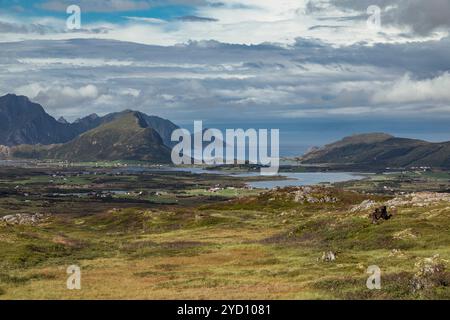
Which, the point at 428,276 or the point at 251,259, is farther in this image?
the point at 251,259

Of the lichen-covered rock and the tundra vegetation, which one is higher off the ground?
the lichen-covered rock

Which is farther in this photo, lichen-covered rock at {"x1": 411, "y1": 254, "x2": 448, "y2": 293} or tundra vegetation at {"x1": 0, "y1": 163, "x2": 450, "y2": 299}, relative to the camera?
tundra vegetation at {"x1": 0, "y1": 163, "x2": 450, "y2": 299}

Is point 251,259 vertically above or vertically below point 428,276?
below

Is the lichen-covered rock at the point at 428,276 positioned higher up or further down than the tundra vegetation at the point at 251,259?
higher up

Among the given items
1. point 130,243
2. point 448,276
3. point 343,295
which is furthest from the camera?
point 130,243

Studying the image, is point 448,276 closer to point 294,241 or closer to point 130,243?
point 294,241

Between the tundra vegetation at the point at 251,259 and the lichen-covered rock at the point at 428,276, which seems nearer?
the lichen-covered rock at the point at 428,276

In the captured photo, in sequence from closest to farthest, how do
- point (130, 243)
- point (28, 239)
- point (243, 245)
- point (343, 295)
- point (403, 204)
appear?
point (343, 295), point (243, 245), point (28, 239), point (130, 243), point (403, 204)
